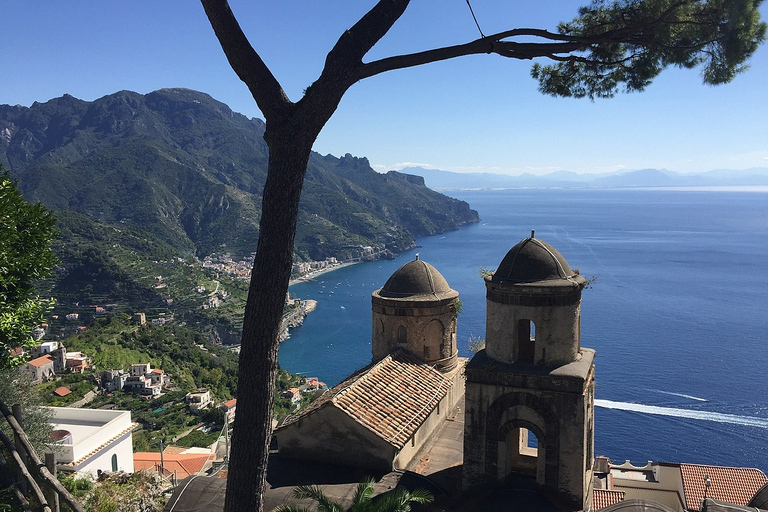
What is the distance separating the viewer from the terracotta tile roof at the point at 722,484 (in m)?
19.4

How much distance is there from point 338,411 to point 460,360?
5.73 meters

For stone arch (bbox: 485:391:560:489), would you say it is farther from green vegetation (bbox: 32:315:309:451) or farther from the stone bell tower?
green vegetation (bbox: 32:315:309:451)

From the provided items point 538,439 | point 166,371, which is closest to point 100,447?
point 538,439

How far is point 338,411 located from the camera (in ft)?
32.1

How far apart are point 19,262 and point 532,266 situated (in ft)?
26.2

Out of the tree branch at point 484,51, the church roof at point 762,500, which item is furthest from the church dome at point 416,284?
the tree branch at point 484,51

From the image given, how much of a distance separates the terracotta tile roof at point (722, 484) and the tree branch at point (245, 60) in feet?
66.9

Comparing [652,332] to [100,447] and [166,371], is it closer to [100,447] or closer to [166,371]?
[166,371]

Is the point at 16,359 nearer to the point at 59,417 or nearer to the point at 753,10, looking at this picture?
the point at 753,10

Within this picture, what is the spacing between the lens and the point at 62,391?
3966 cm

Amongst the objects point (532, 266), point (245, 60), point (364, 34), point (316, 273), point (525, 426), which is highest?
point (364, 34)

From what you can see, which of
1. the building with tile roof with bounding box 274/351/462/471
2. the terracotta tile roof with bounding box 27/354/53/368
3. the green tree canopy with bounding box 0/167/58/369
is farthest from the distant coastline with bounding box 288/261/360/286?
the green tree canopy with bounding box 0/167/58/369

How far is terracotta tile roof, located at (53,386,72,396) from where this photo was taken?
39.0m

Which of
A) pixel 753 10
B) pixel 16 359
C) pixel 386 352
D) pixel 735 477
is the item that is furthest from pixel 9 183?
pixel 735 477
